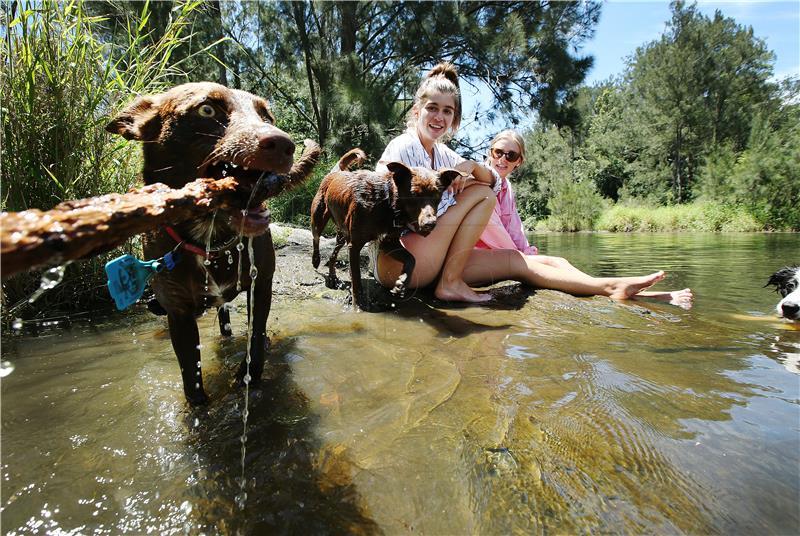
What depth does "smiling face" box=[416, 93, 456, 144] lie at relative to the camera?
14.8ft

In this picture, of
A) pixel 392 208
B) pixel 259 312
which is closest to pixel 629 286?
pixel 392 208

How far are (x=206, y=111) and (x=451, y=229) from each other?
2909 mm

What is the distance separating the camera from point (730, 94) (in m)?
34.5

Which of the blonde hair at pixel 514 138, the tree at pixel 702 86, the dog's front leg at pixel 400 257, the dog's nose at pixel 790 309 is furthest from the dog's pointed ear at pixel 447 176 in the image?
the tree at pixel 702 86

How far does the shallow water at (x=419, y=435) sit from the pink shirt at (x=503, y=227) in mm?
2227

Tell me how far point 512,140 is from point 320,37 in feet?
37.3

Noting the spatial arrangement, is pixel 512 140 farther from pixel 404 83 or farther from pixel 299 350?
pixel 404 83

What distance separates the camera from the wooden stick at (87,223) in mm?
881

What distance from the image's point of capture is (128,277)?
2.10 meters

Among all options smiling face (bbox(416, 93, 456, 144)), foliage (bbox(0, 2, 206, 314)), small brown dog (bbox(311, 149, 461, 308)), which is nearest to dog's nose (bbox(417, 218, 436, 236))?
small brown dog (bbox(311, 149, 461, 308))

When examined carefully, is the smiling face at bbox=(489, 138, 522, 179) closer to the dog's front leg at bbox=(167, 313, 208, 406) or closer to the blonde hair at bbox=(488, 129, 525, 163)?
the blonde hair at bbox=(488, 129, 525, 163)

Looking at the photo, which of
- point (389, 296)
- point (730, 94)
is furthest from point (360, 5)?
point (730, 94)

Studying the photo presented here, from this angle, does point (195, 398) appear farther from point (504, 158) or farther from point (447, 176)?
point (504, 158)

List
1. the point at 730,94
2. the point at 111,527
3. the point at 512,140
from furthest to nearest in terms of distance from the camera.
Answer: the point at 730,94
the point at 512,140
the point at 111,527
